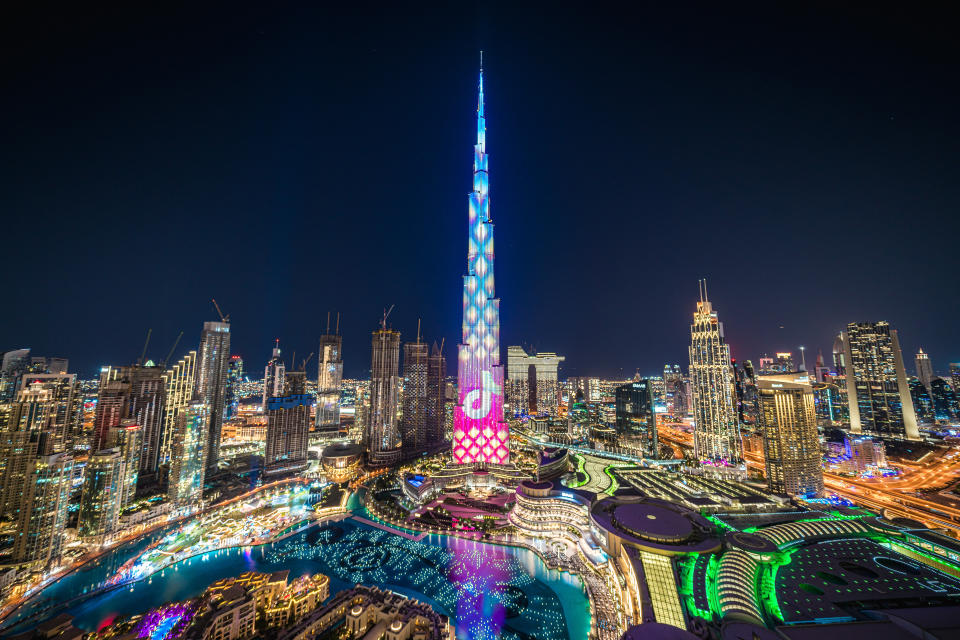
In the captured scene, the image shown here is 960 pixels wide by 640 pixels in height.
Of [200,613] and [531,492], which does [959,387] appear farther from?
[200,613]

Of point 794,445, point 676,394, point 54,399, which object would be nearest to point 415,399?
point 54,399

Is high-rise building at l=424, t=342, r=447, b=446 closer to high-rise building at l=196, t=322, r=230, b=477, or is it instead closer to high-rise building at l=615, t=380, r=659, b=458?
high-rise building at l=196, t=322, r=230, b=477

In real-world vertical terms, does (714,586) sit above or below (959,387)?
below

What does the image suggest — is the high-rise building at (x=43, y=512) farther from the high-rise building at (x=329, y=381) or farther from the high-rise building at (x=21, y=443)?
the high-rise building at (x=329, y=381)

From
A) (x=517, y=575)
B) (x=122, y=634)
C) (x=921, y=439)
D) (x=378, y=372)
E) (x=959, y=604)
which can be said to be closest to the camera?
(x=959, y=604)

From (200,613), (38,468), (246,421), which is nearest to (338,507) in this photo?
(200,613)

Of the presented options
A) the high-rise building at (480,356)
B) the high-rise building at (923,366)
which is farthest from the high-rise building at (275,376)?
the high-rise building at (923,366)
